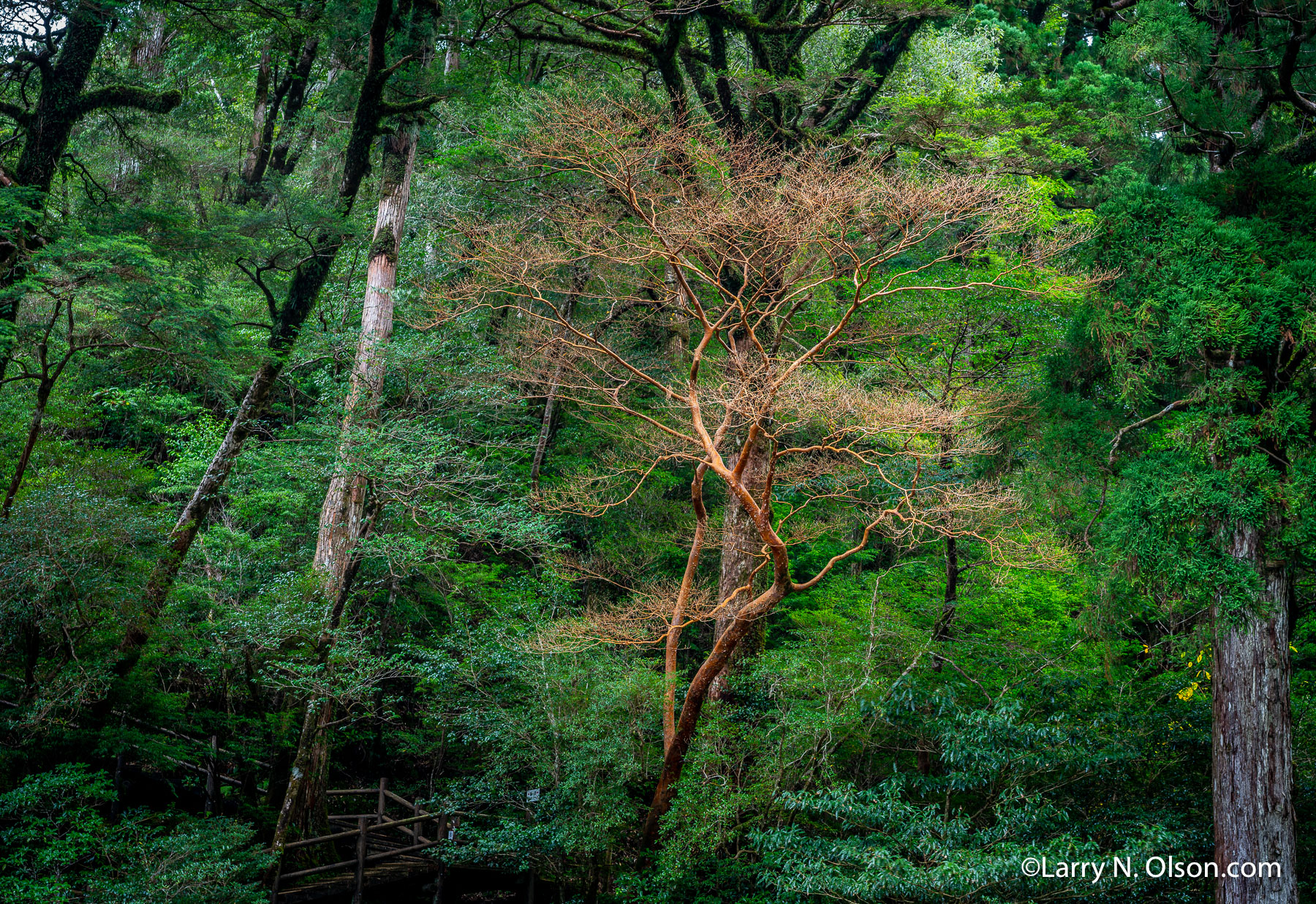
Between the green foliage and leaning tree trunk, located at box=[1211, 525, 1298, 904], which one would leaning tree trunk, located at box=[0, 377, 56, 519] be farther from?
leaning tree trunk, located at box=[1211, 525, 1298, 904]

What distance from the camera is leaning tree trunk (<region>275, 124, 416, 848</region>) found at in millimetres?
7945

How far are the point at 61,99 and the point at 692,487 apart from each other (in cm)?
877

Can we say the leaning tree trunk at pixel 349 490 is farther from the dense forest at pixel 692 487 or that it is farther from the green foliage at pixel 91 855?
the green foliage at pixel 91 855

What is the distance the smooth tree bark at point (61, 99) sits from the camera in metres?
9.17

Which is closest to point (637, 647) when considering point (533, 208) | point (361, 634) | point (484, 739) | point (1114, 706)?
point (484, 739)

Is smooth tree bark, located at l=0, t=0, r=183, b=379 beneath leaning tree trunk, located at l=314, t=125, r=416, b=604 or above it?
above

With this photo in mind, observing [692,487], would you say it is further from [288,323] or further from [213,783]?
[288,323]

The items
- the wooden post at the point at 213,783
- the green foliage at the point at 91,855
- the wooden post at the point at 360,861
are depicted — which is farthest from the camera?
the wooden post at the point at 213,783

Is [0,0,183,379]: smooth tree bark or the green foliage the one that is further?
[0,0,183,379]: smooth tree bark

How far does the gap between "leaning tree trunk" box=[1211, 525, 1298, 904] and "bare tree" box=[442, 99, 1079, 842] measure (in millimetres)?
2011

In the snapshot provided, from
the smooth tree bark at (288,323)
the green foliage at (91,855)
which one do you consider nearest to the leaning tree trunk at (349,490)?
the smooth tree bark at (288,323)

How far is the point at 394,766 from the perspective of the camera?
1206 cm

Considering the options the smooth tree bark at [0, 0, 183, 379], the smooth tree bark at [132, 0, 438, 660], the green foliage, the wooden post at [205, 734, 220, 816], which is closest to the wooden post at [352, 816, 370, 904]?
the green foliage

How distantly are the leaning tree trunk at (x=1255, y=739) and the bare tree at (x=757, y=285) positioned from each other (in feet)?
6.60
